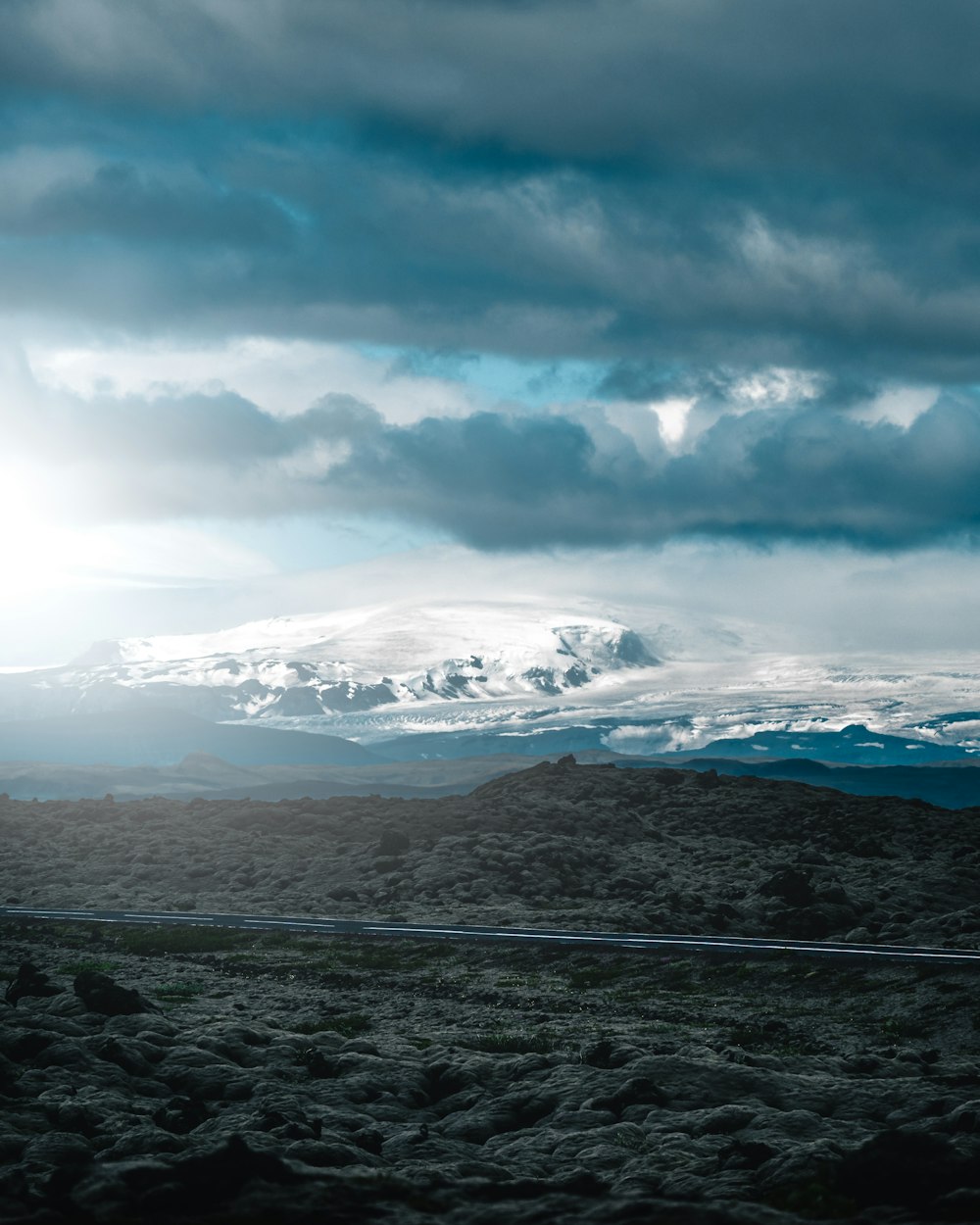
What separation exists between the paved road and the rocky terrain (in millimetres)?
2228

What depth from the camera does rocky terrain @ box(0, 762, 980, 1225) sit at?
18156 millimetres

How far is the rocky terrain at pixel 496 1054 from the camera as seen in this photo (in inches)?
715

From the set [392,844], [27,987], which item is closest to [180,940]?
[27,987]

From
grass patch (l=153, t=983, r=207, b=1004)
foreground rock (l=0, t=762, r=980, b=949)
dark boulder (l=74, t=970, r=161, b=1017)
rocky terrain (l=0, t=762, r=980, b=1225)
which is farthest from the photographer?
foreground rock (l=0, t=762, r=980, b=949)

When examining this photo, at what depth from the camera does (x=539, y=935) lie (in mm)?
71750

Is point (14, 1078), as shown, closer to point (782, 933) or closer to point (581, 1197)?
point (581, 1197)

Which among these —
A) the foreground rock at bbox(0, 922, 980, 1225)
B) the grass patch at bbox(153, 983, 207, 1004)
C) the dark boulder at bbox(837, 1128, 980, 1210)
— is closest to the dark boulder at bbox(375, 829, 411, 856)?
the foreground rock at bbox(0, 922, 980, 1225)

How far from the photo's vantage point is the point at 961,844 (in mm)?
117188

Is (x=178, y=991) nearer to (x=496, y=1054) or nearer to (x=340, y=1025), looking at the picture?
(x=340, y=1025)

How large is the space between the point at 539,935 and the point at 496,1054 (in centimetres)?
3043

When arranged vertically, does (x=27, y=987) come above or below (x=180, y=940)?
above

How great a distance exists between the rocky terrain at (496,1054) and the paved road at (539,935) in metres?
2.23

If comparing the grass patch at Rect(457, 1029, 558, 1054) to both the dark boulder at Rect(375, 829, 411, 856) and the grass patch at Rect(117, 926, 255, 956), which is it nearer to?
the grass patch at Rect(117, 926, 255, 956)

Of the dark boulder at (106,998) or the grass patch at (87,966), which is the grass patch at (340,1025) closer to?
the dark boulder at (106,998)
